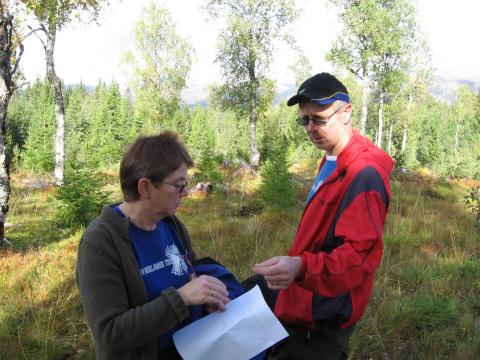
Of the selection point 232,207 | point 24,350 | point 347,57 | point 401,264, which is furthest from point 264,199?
point 347,57

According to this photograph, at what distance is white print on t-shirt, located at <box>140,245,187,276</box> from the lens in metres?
1.72

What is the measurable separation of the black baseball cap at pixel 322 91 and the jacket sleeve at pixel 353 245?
41 centimetres

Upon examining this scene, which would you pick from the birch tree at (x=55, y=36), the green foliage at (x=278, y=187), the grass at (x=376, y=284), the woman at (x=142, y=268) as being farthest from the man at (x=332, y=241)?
the birch tree at (x=55, y=36)

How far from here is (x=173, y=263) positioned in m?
1.83

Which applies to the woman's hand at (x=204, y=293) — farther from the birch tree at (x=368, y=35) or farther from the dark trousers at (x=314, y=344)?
the birch tree at (x=368, y=35)

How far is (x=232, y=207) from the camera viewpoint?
10.2 m

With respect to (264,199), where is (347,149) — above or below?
above

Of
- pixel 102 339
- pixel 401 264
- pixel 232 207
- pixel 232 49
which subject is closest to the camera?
pixel 102 339

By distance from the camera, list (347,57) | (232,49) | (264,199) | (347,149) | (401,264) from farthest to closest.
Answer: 1. (347,57)
2. (232,49)
3. (264,199)
4. (401,264)
5. (347,149)

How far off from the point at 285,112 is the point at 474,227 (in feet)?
162

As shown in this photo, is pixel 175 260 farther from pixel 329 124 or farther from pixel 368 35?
pixel 368 35

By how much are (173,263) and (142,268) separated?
200 millimetres

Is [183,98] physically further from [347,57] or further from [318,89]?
[318,89]

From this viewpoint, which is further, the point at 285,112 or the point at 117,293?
the point at 285,112
